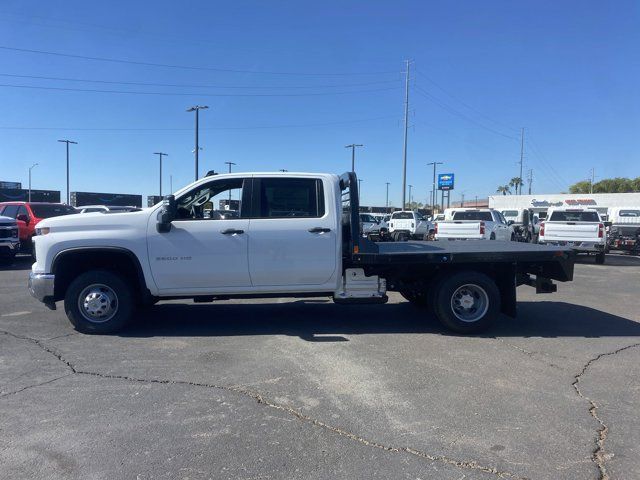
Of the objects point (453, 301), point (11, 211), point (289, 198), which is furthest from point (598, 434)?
point (11, 211)

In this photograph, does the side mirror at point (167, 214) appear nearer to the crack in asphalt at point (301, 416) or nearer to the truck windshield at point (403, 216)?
the crack in asphalt at point (301, 416)

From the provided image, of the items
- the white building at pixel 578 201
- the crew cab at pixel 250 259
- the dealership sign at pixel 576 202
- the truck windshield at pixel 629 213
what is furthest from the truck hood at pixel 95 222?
the dealership sign at pixel 576 202

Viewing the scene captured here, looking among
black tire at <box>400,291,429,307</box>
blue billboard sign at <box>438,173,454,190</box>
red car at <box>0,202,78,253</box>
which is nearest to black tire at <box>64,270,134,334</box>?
black tire at <box>400,291,429,307</box>

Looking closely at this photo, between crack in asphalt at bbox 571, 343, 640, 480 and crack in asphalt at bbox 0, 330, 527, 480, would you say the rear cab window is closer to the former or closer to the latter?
crack in asphalt at bbox 571, 343, 640, 480

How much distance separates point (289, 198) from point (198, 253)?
4.64 ft

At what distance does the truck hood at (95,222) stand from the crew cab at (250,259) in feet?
0.05

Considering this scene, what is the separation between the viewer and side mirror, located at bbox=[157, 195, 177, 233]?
6371 millimetres

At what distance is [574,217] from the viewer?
18.5 m

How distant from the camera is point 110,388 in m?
4.73

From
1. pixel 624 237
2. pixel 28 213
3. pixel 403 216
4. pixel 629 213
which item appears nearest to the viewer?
pixel 28 213

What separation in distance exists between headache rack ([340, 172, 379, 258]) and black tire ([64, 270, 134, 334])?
299 cm

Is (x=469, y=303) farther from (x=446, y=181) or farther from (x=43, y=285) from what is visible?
(x=446, y=181)

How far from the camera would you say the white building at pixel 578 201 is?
145 feet

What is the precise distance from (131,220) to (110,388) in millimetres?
2479
